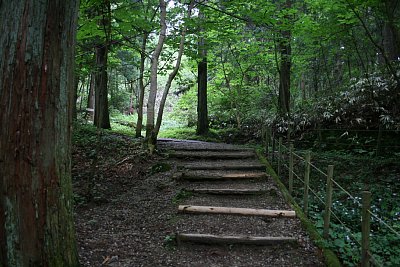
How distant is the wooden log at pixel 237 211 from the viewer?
198 inches

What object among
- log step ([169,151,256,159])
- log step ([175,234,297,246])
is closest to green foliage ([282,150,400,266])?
log step ([175,234,297,246])

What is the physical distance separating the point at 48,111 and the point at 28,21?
2.49 ft

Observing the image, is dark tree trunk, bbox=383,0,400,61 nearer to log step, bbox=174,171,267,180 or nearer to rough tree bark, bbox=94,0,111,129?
log step, bbox=174,171,267,180

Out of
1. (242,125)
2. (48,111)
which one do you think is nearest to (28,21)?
(48,111)

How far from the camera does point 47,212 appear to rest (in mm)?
2748

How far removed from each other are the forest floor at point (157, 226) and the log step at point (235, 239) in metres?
0.06

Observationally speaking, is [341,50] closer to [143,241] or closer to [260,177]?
[260,177]

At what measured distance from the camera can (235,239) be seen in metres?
4.23

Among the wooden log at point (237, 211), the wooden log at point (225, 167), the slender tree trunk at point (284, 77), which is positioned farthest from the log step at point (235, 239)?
the slender tree trunk at point (284, 77)

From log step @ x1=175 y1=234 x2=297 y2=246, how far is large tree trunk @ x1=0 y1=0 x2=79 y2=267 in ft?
6.31

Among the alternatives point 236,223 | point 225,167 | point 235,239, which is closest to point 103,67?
point 225,167

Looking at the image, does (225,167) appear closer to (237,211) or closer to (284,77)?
(237,211)

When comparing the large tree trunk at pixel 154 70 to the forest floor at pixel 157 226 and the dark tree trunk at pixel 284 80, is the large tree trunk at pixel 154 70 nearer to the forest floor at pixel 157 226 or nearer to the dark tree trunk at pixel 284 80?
the forest floor at pixel 157 226

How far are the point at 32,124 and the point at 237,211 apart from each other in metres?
3.54
